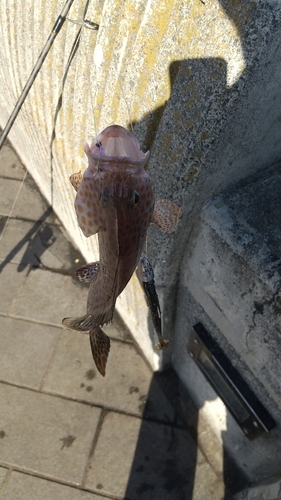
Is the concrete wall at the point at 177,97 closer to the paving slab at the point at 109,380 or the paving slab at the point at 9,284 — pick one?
the paving slab at the point at 109,380

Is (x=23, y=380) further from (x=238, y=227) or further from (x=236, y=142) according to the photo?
(x=236, y=142)

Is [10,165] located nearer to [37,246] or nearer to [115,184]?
[37,246]

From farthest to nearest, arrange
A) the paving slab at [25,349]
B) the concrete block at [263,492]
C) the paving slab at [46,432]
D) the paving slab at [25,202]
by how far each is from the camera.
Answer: the paving slab at [25,202] → the paving slab at [25,349] → the paving slab at [46,432] → the concrete block at [263,492]

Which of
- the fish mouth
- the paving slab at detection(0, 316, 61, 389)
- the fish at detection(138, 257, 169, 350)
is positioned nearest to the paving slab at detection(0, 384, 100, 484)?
the paving slab at detection(0, 316, 61, 389)

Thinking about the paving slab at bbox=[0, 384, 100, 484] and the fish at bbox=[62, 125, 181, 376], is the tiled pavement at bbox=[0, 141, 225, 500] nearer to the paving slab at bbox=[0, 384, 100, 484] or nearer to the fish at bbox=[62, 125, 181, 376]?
the paving slab at bbox=[0, 384, 100, 484]

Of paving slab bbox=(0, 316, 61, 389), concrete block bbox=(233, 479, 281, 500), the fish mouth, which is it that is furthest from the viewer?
paving slab bbox=(0, 316, 61, 389)

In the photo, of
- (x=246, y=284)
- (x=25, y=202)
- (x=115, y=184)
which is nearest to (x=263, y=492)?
(x=246, y=284)

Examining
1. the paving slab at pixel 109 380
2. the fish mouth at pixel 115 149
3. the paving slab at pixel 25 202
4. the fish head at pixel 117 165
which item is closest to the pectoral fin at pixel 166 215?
the fish head at pixel 117 165
